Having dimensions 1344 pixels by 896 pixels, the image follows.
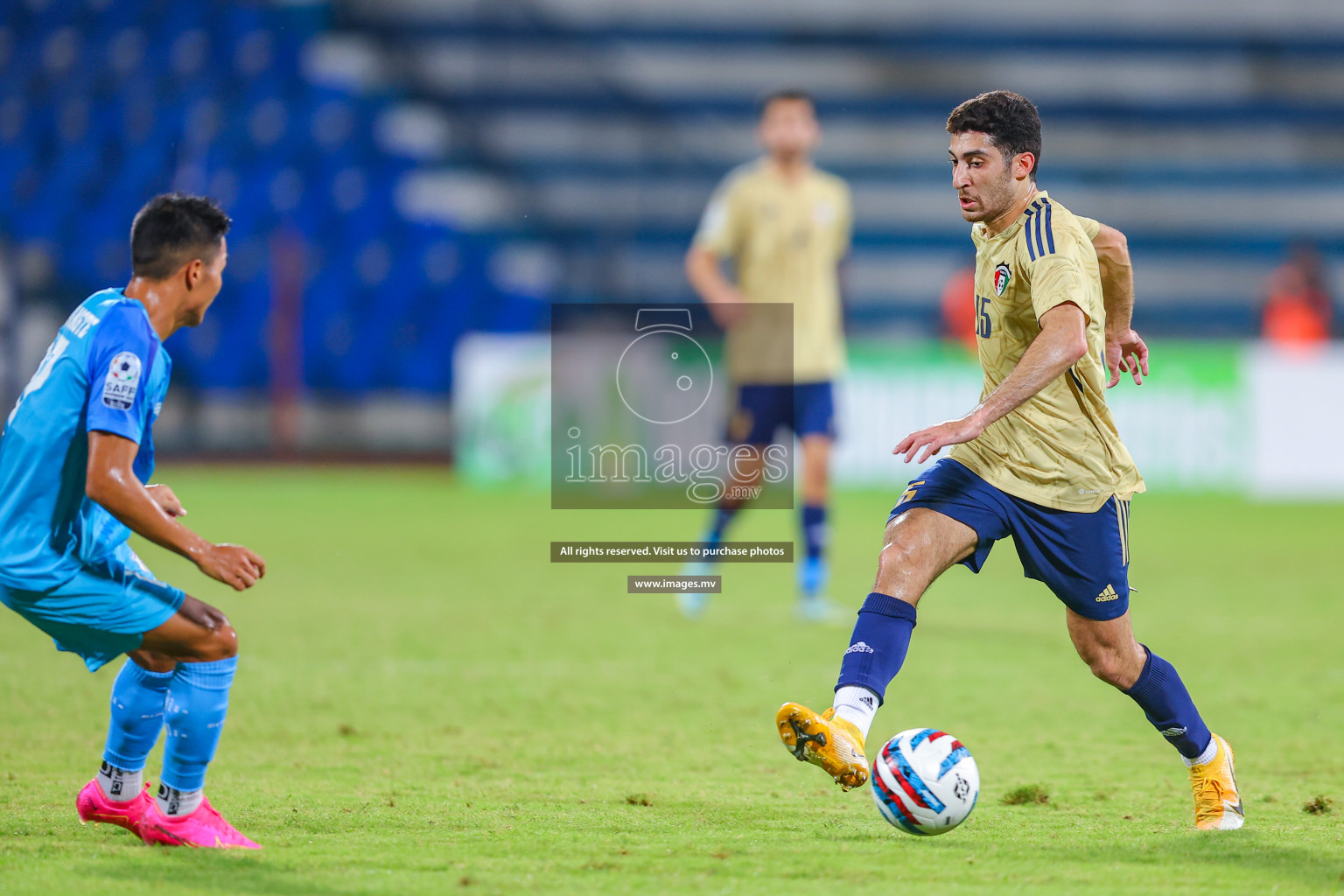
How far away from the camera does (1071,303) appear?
3502 mm

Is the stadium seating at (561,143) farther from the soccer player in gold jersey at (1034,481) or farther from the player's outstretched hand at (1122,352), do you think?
the soccer player in gold jersey at (1034,481)

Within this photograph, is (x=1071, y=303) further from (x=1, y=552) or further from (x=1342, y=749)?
(x=1, y=552)

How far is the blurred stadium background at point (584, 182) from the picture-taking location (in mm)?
14102

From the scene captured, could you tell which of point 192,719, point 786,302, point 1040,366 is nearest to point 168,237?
point 192,719

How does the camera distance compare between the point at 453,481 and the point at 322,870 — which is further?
the point at 453,481

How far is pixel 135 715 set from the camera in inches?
135

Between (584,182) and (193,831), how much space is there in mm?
16960

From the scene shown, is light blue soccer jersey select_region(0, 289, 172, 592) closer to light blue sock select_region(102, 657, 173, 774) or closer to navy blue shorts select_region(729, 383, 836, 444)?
light blue sock select_region(102, 657, 173, 774)

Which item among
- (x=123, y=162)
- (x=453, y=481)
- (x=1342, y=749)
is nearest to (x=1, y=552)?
(x=1342, y=749)

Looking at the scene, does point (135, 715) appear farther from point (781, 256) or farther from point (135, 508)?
point (781, 256)

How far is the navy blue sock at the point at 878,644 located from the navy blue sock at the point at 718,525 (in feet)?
Result: 11.9

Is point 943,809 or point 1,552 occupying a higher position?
point 1,552

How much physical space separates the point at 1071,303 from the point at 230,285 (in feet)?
48.7

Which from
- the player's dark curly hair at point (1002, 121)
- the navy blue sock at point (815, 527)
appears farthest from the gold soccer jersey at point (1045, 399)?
the navy blue sock at point (815, 527)
